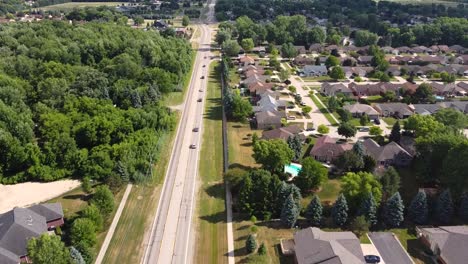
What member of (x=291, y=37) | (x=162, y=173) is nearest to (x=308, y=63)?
(x=291, y=37)

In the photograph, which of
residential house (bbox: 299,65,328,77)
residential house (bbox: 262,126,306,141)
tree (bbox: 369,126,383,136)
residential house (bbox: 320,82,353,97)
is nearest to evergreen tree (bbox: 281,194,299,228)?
residential house (bbox: 262,126,306,141)

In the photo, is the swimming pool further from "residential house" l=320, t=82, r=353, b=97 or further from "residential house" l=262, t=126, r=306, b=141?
"residential house" l=320, t=82, r=353, b=97

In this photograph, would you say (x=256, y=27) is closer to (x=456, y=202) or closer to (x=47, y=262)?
(x=456, y=202)

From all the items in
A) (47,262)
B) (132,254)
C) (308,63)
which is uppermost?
(308,63)

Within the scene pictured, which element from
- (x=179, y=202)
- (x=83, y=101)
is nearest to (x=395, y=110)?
(x=179, y=202)

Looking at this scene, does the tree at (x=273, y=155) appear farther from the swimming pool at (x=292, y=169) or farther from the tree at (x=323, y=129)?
the tree at (x=323, y=129)

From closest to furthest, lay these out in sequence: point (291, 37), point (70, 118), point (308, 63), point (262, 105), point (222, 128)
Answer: point (70, 118) → point (222, 128) → point (262, 105) → point (308, 63) → point (291, 37)

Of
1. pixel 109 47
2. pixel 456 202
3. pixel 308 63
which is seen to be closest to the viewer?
pixel 456 202
